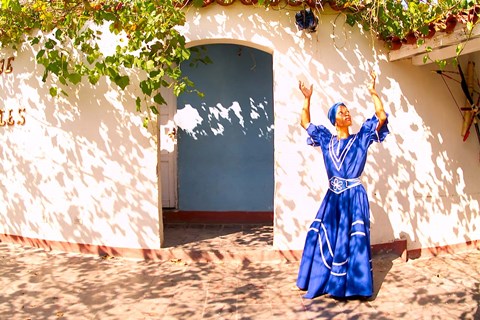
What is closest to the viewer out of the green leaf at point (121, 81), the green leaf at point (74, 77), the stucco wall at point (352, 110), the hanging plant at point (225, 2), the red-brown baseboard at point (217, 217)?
the green leaf at point (121, 81)

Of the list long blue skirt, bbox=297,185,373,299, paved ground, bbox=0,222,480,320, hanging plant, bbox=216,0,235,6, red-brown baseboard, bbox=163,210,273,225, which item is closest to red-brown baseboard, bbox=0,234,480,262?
paved ground, bbox=0,222,480,320

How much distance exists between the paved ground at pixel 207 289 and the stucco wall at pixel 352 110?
0.53 metres

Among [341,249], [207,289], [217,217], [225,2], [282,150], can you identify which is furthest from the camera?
[217,217]

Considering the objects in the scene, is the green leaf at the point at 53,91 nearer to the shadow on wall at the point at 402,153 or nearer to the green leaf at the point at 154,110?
the green leaf at the point at 154,110

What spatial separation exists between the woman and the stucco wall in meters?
0.87

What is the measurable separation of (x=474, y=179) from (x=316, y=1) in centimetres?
302

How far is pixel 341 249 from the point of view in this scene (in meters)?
4.36

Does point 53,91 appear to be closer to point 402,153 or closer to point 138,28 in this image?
point 138,28

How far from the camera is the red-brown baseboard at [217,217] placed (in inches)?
289

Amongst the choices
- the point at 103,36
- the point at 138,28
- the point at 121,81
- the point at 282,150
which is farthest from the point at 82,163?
the point at 282,150

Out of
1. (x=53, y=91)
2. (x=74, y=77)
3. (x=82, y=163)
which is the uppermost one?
(x=74, y=77)

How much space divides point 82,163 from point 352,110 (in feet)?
10.6

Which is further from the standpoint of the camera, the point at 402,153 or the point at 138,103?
the point at 402,153

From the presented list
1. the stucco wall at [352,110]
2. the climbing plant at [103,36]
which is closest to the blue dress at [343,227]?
the stucco wall at [352,110]
